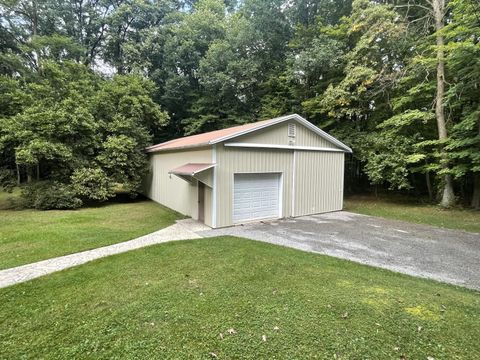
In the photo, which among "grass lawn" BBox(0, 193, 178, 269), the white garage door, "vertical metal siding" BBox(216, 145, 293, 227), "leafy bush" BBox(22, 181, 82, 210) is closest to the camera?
"grass lawn" BBox(0, 193, 178, 269)

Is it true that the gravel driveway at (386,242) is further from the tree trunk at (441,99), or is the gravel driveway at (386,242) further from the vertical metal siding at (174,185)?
the tree trunk at (441,99)

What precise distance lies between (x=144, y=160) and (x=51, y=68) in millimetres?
6684

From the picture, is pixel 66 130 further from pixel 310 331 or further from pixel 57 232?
pixel 310 331

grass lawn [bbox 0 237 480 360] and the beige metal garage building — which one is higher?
the beige metal garage building

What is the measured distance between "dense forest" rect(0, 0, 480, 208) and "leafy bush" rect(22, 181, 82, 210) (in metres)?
0.06

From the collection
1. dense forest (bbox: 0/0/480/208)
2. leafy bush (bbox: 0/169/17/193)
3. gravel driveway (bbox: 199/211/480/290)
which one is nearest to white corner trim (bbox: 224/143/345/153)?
gravel driveway (bbox: 199/211/480/290)

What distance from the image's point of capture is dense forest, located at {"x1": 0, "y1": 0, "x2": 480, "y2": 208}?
38.7 feet

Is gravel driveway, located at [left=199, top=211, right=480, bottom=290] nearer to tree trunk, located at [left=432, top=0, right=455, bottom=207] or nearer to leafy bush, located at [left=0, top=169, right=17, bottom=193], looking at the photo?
tree trunk, located at [left=432, top=0, right=455, bottom=207]

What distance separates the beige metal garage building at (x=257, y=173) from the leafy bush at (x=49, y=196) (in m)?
4.54

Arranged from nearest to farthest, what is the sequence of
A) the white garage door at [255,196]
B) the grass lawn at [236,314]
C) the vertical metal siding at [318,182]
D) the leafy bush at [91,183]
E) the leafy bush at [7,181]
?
the grass lawn at [236,314], the white garage door at [255,196], the vertical metal siding at [318,182], the leafy bush at [91,183], the leafy bush at [7,181]

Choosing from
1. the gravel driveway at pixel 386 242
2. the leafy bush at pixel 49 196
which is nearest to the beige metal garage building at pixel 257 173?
the gravel driveway at pixel 386 242

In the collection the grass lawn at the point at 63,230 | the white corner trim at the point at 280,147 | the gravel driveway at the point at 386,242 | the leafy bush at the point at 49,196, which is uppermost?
the white corner trim at the point at 280,147

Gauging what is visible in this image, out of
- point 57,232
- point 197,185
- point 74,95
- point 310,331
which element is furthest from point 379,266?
point 74,95

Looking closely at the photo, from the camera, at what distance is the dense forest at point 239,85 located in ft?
38.7
